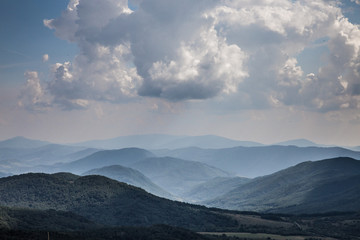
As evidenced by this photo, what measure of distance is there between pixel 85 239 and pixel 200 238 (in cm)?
5815

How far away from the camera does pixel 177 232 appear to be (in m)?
196

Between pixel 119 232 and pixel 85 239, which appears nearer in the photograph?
pixel 85 239

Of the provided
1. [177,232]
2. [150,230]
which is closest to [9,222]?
[150,230]

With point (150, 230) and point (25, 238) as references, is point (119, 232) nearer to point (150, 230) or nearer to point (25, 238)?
point (150, 230)

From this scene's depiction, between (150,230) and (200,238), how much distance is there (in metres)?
24.2

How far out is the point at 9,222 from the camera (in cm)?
19688

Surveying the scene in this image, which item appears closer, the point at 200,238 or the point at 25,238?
the point at 25,238

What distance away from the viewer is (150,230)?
650 ft

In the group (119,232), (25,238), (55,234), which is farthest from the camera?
(119,232)

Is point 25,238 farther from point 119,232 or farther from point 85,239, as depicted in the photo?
point 119,232

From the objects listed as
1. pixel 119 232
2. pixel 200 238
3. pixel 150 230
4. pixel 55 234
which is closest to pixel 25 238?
pixel 55 234

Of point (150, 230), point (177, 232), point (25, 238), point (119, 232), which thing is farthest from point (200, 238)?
point (25, 238)

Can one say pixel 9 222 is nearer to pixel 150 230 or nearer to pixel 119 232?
pixel 119 232

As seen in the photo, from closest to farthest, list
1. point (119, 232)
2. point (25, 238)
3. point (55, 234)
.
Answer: point (25, 238) → point (55, 234) → point (119, 232)
